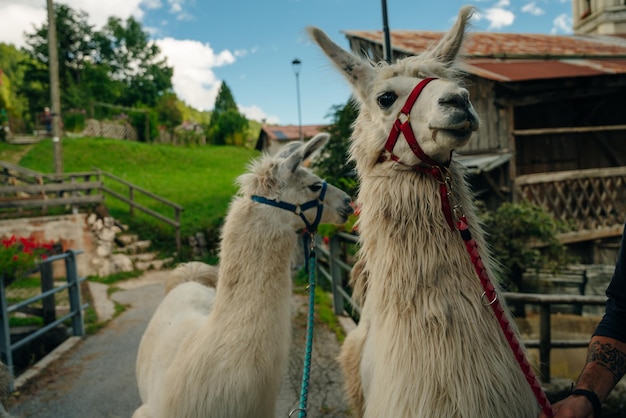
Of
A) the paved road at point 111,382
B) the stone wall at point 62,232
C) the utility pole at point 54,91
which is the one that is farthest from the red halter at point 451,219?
the utility pole at point 54,91

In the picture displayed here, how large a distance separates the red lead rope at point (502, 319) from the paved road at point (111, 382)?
260cm

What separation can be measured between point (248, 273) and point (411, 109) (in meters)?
1.36

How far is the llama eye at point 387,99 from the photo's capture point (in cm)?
166

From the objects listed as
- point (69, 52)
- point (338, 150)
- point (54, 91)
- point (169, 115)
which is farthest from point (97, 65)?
point (338, 150)

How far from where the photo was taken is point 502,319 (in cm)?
144

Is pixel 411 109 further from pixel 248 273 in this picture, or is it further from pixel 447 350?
pixel 248 273

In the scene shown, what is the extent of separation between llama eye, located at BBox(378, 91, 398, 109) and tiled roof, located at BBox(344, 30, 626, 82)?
687 cm

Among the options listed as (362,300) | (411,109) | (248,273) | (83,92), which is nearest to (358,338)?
(362,300)

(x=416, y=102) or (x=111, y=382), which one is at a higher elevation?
(x=416, y=102)

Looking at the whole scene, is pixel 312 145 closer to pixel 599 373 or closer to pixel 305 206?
pixel 305 206

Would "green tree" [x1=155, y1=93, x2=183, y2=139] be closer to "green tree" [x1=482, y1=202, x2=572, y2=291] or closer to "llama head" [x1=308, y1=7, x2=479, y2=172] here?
"green tree" [x1=482, y1=202, x2=572, y2=291]

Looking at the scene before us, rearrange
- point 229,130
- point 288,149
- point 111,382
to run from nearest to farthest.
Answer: point 288,149
point 111,382
point 229,130

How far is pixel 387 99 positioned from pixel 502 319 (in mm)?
872


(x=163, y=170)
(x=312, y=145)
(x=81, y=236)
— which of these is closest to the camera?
(x=312, y=145)
